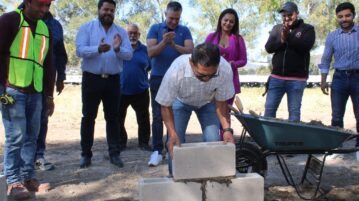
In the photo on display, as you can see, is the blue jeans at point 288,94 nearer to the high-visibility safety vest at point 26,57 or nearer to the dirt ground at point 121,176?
the dirt ground at point 121,176

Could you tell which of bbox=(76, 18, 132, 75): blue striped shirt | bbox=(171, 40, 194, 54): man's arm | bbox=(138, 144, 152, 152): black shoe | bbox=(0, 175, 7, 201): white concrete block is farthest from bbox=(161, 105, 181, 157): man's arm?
bbox=(138, 144, 152, 152): black shoe

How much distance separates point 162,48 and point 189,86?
5.07 ft

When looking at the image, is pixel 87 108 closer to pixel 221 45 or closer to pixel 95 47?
pixel 95 47

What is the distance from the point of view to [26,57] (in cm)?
394

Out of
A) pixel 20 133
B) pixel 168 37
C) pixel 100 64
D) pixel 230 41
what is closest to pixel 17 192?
pixel 20 133

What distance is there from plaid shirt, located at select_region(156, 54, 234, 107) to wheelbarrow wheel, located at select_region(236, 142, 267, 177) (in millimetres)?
652

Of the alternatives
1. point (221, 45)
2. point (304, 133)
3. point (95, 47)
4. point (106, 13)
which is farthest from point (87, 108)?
point (304, 133)

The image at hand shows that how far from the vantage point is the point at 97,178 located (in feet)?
15.7

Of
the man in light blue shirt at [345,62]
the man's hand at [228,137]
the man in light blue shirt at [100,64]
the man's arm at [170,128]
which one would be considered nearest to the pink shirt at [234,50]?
the man in light blue shirt at [100,64]

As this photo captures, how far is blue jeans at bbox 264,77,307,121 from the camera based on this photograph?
17.8 feet

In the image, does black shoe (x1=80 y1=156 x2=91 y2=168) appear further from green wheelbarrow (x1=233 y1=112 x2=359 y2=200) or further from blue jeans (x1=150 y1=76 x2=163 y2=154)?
green wheelbarrow (x1=233 y1=112 x2=359 y2=200)

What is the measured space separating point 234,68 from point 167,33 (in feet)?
2.88

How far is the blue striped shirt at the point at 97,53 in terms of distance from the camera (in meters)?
4.88

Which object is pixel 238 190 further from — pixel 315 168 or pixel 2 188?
pixel 2 188
